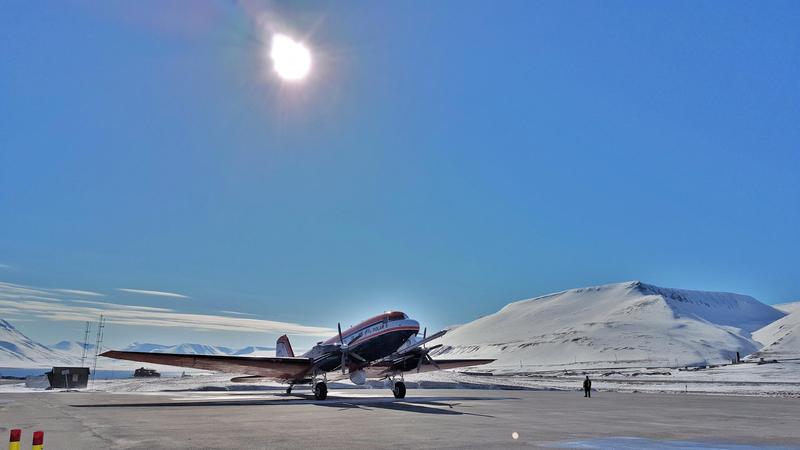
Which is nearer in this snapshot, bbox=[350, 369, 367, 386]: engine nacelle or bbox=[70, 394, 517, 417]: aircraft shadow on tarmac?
bbox=[70, 394, 517, 417]: aircraft shadow on tarmac

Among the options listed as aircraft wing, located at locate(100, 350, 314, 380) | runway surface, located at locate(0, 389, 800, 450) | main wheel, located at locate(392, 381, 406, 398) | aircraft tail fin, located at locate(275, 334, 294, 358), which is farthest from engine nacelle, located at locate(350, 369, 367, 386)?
aircraft tail fin, located at locate(275, 334, 294, 358)

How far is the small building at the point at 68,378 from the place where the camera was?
66.8 metres

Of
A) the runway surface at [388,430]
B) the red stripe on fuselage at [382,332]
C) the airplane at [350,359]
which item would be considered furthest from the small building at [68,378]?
the red stripe on fuselage at [382,332]

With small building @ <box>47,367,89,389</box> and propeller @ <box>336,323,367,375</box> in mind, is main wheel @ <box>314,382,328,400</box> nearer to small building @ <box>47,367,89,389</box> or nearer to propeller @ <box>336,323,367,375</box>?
propeller @ <box>336,323,367,375</box>

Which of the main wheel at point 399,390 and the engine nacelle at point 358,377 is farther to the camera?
the engine nacelle at point 358,377

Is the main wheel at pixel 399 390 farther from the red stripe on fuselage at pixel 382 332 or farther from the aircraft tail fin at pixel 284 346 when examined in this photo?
the aircraft tail fin at pixel 284 346

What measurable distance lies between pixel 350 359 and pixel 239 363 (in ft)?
28.1

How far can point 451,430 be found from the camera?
727 inches

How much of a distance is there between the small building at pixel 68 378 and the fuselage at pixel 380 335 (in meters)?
47.9

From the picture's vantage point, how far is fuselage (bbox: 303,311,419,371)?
1426 inches

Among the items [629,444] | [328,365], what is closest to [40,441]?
[629,444]

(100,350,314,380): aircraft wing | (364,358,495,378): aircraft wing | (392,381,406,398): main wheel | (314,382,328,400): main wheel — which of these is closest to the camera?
(100,350,314,380): aircraft wing

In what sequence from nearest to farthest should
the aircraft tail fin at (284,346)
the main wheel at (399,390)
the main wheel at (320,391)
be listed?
the main wheel at (399,390)
the main wheel at (320,391)
the aircraft tail fin at (284,346)

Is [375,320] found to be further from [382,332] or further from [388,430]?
[388,430]
